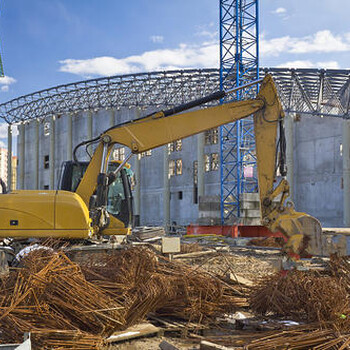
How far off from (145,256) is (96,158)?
256 cm

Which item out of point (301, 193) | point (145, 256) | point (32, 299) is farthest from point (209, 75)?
point (32, 299)

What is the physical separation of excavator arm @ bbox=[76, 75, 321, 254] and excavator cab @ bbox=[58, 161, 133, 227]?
1.03 metres

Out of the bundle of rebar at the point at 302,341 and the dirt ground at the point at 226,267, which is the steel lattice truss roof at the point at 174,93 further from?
the bundle of rebar at the point at 302,341

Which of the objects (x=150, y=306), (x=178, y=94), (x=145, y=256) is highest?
(x=178, y=94)

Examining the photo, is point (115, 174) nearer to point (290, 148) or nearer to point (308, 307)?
point (308, 307)

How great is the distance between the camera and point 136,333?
211 inches

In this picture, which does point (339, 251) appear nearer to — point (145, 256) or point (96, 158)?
point (145, 256)

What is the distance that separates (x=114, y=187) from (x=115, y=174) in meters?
1.31

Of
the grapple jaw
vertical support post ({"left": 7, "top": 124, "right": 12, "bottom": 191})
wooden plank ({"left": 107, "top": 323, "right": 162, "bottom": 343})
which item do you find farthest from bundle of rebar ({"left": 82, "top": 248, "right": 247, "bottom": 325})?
vertical support post ({"left": 7, "top": 124, "right": 12, "bottom": 191})

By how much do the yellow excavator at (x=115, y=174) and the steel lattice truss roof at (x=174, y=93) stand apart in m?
17.7

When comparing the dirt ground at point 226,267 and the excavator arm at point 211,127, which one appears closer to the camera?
the dirt ground at point 226,267

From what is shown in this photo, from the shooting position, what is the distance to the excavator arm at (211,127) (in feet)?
25.5

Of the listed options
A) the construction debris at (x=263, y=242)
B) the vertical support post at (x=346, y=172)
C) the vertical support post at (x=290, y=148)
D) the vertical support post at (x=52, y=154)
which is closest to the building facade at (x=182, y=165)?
the vertical support post at (x=52, y=154)

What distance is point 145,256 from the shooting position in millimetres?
7273
